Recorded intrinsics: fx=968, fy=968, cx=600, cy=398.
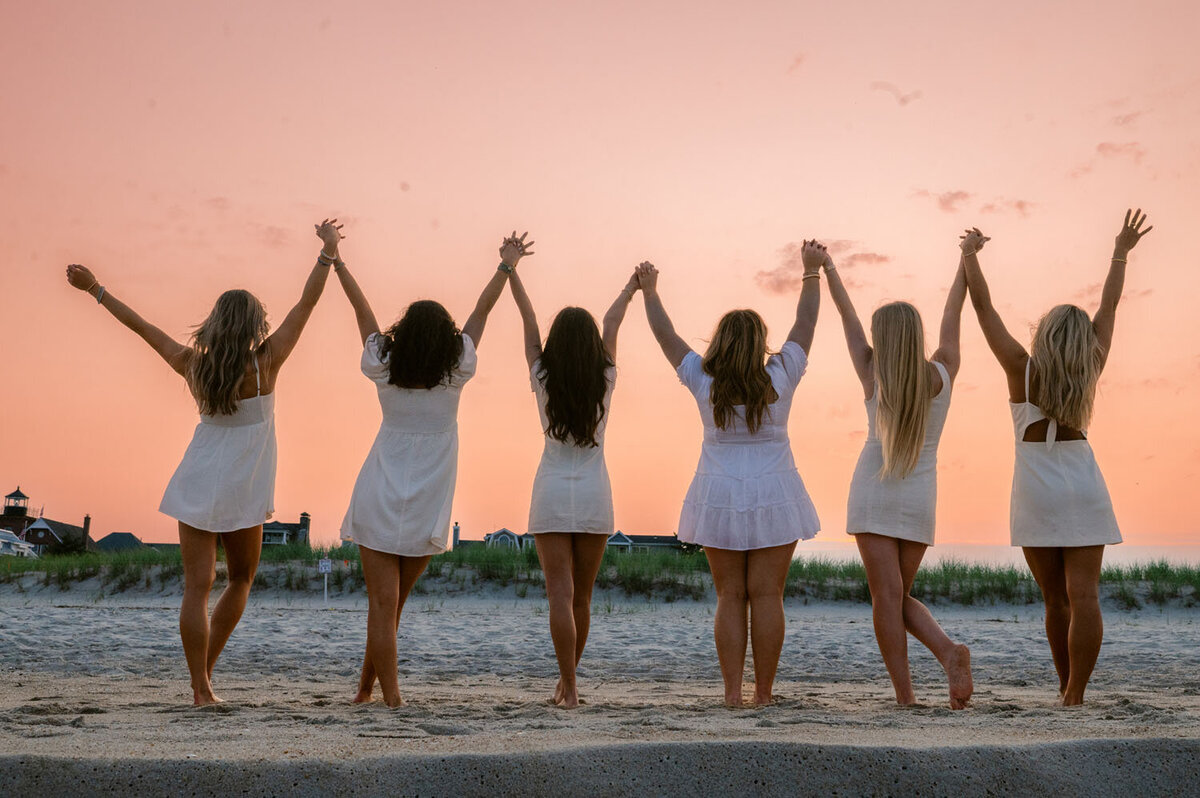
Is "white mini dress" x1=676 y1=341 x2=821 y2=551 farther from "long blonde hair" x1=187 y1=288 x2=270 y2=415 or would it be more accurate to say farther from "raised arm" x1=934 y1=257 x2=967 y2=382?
"long blonde hair" x1=187 y1=288 x2=270 y2=415

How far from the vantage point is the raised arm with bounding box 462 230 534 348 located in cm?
523

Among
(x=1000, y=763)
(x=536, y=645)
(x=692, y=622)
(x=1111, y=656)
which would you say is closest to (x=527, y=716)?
(x=1000, y=763)

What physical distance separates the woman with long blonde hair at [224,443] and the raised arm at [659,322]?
1713mm

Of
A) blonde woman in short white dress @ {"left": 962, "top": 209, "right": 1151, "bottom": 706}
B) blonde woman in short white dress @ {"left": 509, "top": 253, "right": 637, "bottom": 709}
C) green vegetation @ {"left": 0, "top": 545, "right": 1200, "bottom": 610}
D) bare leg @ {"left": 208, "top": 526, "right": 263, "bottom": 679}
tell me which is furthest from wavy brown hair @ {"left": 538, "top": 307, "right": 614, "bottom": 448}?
green vegetation @ {"left": 0, "top": 545, "right": 1200, "bottom": 610}

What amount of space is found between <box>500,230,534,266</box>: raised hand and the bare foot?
305cm

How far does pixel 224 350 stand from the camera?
507 centimetres

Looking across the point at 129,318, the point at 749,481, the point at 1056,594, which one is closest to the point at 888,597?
the point at 749,481

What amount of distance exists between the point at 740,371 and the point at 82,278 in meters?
3.61

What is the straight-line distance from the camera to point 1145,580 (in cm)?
1582

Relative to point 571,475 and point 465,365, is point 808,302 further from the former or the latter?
point 465,365

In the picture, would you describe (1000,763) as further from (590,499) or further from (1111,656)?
(1111,656)

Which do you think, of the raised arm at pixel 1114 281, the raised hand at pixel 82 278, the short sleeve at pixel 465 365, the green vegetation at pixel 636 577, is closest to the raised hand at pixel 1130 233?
the raised arm at pixel 1114 281

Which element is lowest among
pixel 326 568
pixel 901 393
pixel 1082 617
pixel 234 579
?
pixel 326 568

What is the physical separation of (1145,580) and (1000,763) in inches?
602
